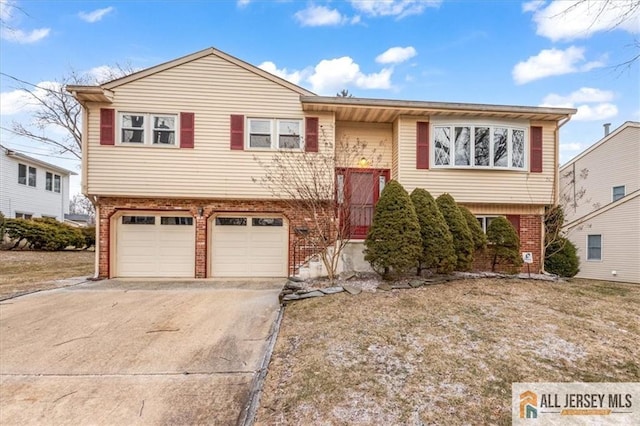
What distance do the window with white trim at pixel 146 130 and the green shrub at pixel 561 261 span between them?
12.6m

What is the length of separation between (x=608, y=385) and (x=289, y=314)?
4401 mm

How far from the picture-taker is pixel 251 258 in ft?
33.3

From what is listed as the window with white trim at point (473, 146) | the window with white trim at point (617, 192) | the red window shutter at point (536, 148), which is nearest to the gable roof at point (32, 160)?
the window with white trim at point (473, 146)

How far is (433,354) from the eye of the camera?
13.3 feet

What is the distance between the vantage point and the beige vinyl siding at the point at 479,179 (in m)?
9.91

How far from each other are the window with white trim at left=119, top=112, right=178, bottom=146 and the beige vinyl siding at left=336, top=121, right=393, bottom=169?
5151mm

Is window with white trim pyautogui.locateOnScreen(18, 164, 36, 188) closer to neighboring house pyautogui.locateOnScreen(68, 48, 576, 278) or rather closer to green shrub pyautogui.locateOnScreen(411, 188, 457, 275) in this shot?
neighboring house pyautogui.locateOnScreen(68, 48, 576, 278)

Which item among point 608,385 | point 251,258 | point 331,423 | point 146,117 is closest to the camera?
point 331,423

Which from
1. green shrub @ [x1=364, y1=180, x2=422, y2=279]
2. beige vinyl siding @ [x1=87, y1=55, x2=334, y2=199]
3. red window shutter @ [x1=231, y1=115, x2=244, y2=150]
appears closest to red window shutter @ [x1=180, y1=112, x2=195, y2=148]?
beige vinyl siding @ [x1=87, y1=55, x2=334, y2=199]

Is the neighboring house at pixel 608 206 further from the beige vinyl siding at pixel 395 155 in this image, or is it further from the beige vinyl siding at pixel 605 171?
the beige vinyl siding at pixel 395 155

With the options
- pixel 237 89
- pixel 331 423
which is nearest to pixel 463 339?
pixel 331 423

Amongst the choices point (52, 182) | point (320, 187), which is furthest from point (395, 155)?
point (52, 182)

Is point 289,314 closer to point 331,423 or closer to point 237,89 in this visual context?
point 331,423

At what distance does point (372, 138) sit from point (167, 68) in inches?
260
